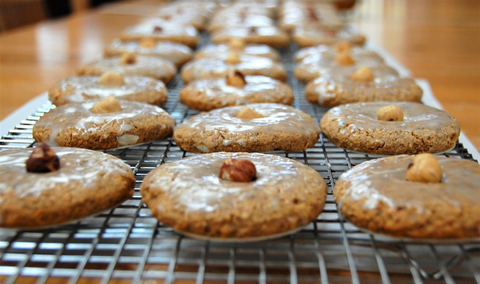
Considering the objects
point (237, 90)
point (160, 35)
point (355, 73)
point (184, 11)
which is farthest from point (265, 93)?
point (184, 11)

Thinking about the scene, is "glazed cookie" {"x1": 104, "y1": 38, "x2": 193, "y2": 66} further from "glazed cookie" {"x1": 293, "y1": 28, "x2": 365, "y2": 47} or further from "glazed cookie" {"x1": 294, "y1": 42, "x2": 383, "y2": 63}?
"glazed cookie" {"x1": 293, "y1": 28, "x2": 365, "y2": 47}

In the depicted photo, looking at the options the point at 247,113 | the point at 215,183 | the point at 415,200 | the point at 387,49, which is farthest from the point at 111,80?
the point at 387,49

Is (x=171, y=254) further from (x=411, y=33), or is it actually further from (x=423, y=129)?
(x=411, y=33)

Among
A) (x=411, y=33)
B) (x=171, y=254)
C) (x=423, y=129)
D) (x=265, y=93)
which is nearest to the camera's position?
(x=171, y=254)

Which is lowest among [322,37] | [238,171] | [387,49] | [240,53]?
[387,49]

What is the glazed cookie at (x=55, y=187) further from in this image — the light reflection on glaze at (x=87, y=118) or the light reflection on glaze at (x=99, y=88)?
the light reflection on glaze at (x=99, y=88)

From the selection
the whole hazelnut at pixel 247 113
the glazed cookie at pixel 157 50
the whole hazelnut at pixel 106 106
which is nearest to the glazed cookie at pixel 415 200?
the whole hazelnut at pixel 247 113

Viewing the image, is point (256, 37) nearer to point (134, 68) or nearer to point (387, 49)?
point (387, 49)

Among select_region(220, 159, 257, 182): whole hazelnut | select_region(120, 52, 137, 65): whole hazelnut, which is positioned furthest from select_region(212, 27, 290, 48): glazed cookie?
select_region(220, 159, 257, 182): whole hazelnut
